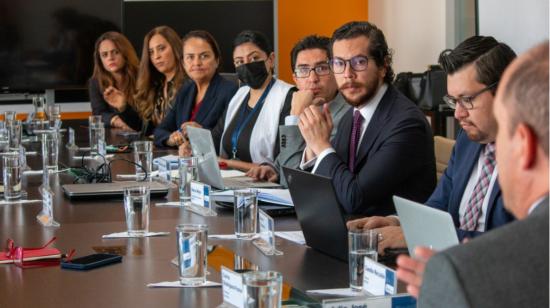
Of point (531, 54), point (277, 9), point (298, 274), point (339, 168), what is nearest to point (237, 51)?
point (339, 168)

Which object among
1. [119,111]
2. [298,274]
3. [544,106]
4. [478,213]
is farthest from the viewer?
[119,111]

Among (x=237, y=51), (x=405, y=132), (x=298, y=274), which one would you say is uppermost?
(x=237, y=51)

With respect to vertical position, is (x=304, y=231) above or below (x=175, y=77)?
below

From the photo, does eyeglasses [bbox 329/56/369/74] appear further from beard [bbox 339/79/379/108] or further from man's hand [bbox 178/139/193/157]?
man's hand [bbox 178/139/193/157]

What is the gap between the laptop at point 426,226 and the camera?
1.75m

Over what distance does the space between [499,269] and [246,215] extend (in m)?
1.47

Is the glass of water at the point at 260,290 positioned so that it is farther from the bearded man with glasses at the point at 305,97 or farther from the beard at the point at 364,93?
the bearded man with glasses at the point at 305,97

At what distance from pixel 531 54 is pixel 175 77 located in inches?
198

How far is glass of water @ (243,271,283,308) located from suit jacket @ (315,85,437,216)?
53.5 inches

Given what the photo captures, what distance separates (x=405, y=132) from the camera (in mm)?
2973

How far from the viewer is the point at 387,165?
9.60 feet

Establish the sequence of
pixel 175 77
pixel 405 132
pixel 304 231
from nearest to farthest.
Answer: pixel 304 231 → pixel 405 132 → pixel 175 77

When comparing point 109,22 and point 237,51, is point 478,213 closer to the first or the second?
point 237,51

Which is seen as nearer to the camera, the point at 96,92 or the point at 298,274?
the point at 298,274
